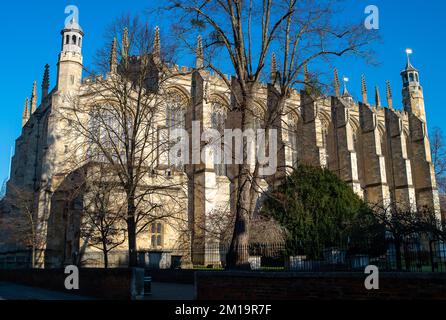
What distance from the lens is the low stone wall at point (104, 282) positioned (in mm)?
12398

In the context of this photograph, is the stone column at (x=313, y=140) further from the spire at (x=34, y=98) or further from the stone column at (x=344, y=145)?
the spire at (x=34, y=98)

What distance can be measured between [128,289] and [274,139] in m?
22.4

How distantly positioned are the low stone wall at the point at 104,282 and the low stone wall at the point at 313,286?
2.52 m

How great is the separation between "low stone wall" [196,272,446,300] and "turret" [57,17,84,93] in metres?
23.4

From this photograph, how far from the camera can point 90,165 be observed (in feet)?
66.0

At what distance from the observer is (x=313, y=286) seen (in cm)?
828

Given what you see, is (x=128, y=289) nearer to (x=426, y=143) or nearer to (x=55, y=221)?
(x=55, y=221)

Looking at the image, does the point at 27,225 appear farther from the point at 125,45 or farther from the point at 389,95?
the point at 389,95

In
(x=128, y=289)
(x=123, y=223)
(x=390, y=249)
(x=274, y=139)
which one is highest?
(x=274, y=139)

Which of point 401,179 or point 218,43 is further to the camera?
point 401,179

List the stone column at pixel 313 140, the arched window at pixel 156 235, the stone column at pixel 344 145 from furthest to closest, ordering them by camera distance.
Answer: the stone column at pixel 344 145 → the stone column at pixel 313 140 → the arched window at pixel 156 235

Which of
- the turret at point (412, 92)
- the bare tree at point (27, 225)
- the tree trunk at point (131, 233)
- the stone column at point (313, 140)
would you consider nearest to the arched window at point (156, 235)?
the bare tree at point (27, 225)
